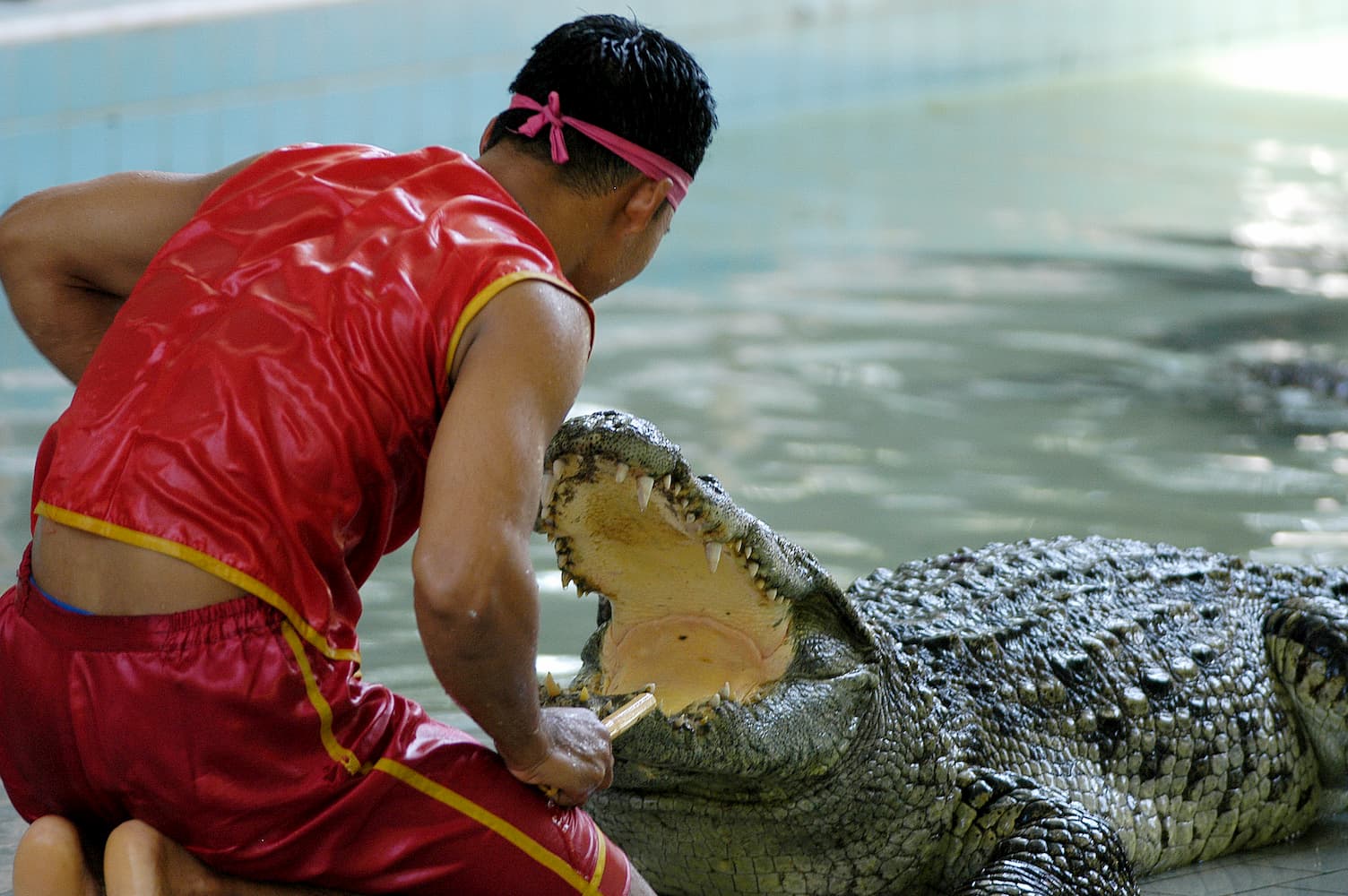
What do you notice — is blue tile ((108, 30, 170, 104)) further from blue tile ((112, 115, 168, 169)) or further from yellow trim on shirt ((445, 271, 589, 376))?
yellow trim on shirt ((445, 271, 589, 376))

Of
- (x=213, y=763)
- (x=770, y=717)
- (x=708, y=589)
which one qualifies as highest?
(x=213, y=763)

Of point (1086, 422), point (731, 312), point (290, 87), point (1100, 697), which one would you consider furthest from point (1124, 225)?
point (1100, 697)

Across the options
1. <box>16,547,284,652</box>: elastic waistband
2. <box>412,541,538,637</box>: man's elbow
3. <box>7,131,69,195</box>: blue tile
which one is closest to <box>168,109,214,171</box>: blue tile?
<box>7,131,69,195</box>: blue tile

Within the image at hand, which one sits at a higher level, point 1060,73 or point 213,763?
point 213,763

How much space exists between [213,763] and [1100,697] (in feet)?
7.27

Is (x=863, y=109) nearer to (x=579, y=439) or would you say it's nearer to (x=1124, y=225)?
(x=1124, y=225)

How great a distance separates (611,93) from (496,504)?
65 centimetres

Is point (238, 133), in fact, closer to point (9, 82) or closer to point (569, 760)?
point (9, 82)

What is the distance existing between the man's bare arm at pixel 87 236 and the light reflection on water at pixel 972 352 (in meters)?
1.97

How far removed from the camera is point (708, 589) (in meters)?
3.16

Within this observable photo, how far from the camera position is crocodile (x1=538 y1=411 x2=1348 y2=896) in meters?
3.05

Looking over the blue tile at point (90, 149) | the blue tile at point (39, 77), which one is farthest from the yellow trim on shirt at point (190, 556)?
the blue tile at point (39, 77)

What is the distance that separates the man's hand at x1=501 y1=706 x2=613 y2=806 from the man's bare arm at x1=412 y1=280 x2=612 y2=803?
67 millimetres

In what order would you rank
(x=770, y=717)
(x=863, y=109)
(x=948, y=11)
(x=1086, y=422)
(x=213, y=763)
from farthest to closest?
(x=948, y=11) → (x=863, y=109) → (x=1086, y=422) → (x=770, y=717) → (x=213, y=763)
